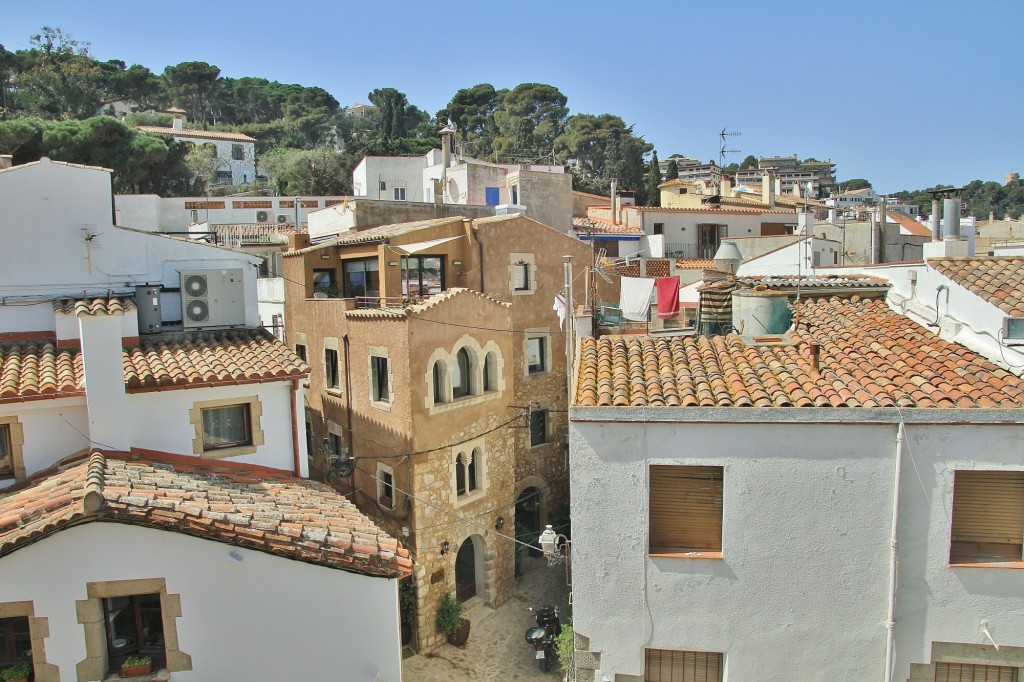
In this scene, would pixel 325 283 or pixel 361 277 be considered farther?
pixel 325 283

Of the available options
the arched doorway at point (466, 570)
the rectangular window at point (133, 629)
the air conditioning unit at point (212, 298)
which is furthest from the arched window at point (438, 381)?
the rectangular window at point (133, 629)

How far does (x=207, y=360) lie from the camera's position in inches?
530

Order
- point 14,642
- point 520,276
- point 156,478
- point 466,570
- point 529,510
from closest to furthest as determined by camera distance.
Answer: point 14,642 → point 156,478 → point 466,570 → point 520,276 → point 529,510

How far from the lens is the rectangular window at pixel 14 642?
8.41 metres

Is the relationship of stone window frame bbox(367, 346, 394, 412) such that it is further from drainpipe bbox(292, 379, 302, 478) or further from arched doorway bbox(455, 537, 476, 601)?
arched doorway bbox(455, 537, 476, 601)

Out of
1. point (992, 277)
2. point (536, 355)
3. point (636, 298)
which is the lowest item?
point (536, 355)

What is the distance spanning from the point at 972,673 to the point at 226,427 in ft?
40.8

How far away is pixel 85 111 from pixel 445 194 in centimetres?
4984

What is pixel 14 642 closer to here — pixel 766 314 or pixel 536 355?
pixel 766 314

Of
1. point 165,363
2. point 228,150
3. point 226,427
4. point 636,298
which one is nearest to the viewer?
point 165,363

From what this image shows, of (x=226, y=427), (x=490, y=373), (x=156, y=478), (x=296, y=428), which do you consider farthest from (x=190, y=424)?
(x=490, y=373)

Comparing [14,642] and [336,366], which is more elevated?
[336,366]

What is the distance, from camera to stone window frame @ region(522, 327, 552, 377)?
2456 cm

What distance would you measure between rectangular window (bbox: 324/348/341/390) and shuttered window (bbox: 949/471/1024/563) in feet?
56.4
